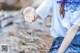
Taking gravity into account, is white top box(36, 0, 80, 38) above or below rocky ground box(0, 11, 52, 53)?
above

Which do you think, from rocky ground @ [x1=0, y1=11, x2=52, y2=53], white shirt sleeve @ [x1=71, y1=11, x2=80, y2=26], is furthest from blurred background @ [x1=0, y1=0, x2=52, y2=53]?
white shirt sleeve @ [x1=71, y1=11, x2=80, y2=26]

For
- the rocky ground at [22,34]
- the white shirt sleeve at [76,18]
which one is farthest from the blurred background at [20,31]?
the white shirt sleeve at [76,18]

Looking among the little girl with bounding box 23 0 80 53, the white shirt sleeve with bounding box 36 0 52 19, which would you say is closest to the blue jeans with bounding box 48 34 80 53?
the little girl with bounding box 23 0 80 53

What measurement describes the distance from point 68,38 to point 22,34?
243 mm

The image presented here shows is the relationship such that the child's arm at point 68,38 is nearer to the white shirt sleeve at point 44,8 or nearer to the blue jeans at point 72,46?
→ the blue jeans at point 72,46

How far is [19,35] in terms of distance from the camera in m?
1.09

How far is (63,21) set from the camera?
3.26 ft

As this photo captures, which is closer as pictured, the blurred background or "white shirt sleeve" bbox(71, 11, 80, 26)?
"white shirt sleeve" bbox(71, 11, 80, 26)

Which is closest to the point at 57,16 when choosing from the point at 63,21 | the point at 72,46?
the point at 63,21

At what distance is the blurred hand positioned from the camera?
1.00 metres

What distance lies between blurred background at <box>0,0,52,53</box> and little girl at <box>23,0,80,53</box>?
5cm

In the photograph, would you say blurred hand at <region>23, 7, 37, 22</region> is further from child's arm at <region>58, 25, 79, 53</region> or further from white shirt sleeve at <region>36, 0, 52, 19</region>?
child's arm at <region>58, 25, 79, 53</region>

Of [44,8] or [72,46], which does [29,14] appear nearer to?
[44,8]

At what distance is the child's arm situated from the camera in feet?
3.21
